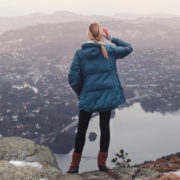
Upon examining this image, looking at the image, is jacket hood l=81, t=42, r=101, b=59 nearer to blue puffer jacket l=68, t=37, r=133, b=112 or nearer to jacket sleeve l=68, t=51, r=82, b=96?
blue puffer jacket l=68, t=37, r=133, b=112

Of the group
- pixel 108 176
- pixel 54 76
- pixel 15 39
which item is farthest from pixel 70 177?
pixel 15 39

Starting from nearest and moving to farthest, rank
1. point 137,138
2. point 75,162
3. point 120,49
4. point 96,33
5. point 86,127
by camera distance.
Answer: point 96,33
point 120,49
point 86,127
point 75,162
point 137,138

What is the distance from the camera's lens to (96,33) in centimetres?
254

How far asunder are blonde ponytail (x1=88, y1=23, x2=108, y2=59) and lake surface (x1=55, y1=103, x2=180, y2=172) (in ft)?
115

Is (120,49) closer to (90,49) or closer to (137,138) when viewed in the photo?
(90,49)

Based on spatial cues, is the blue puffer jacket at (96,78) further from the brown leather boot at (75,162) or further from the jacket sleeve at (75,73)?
the brown leather boot at (75,162)

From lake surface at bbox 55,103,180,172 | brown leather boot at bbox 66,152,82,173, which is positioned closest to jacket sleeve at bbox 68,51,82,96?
brown leather boot at bbox 66,152,82,173

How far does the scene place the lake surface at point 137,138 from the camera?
42.1 meters

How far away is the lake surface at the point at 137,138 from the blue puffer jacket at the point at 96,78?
114ft

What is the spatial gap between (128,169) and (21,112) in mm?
76743

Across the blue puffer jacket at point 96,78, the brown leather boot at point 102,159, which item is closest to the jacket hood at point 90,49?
the blue puffer jacket at point 96,78

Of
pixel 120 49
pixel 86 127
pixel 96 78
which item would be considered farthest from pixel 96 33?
pixel 86 127

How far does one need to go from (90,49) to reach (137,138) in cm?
5235

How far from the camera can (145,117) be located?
2712 inches
